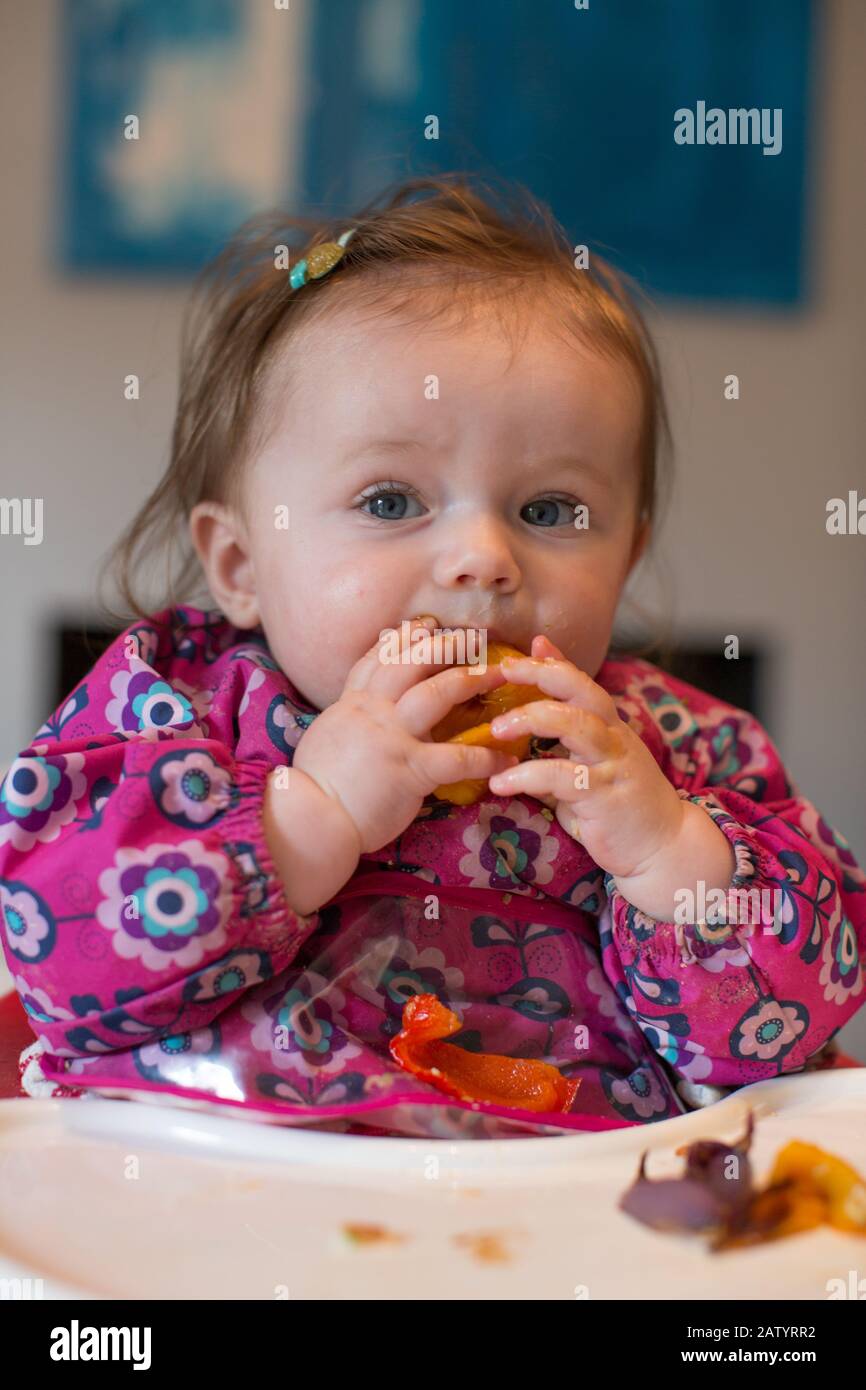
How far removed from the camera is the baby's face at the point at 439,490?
91 centimetres

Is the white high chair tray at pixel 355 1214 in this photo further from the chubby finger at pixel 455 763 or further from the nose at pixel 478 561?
the nose at pixel 478 561

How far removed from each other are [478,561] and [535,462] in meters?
0.10

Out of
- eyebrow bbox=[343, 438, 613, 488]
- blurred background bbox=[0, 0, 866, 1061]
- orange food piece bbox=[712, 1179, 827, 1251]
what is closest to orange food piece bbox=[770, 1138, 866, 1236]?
orange food piece bbox=[712, 1179, 827, 1251]

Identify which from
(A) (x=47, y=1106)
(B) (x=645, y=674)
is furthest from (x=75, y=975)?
(B) (x=645, y=674)

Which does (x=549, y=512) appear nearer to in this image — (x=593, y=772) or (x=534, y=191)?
(x=593, y=772)

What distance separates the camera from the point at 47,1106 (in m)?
0.76

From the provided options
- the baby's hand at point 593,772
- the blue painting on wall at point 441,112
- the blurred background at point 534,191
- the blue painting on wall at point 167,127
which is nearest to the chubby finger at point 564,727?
the baby's hand at point 593,772

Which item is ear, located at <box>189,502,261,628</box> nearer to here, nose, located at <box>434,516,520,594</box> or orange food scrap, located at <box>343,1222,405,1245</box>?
nose, located at <box>434,516,520,594</box>

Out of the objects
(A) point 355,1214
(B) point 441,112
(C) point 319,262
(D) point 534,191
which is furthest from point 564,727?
(B) point 441,112

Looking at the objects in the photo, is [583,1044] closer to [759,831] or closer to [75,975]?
[759,831]

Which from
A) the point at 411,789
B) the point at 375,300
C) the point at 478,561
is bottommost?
the point at 411,789

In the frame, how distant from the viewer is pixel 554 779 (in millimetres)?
815

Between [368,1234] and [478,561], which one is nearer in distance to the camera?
[368,1234]
